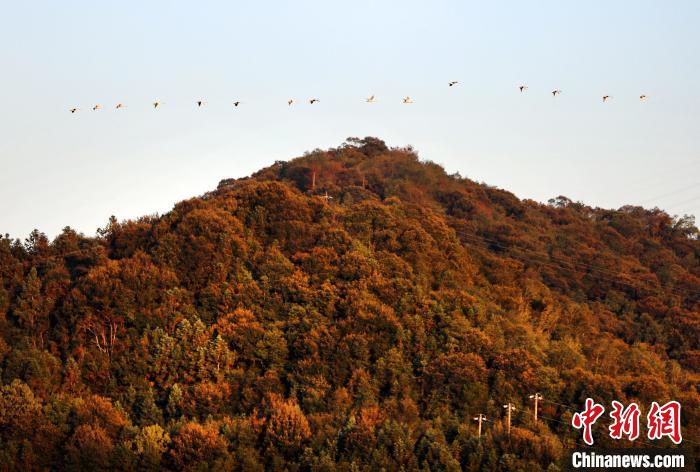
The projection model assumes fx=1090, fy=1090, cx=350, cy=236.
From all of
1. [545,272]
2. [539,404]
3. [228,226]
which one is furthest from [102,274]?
[545,272]

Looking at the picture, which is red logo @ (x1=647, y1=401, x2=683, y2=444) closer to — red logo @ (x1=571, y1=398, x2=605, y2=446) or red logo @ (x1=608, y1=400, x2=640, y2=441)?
red logo @ (x1=608, y1=400, x2=640, y2=441)

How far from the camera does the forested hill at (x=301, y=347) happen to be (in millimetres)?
42719

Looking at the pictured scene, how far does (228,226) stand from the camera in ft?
188

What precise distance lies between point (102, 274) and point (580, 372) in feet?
76.6

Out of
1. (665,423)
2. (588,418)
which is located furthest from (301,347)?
(665,423)

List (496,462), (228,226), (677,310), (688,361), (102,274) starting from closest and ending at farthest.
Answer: (496,462)
(102,274)
(228,226)
(688,361)
(677,310)

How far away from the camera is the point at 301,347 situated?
50250 mm

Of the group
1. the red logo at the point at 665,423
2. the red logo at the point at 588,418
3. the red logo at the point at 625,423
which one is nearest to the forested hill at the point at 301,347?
the red logo at the point at 588,418

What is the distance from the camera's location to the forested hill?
42.7 meters

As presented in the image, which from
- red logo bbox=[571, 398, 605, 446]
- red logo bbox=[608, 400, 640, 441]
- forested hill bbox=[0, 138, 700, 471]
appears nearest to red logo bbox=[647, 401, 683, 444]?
red logo bbox=[608, 400, 640, 441]

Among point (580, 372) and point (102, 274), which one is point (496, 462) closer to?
point (580, 372)

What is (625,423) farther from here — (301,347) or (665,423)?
(301,347)

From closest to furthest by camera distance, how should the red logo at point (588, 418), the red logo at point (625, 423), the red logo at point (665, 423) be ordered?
the red logo at point (665, 423) → the red logo at point (625, 423) → the red logo at point (588, 418)

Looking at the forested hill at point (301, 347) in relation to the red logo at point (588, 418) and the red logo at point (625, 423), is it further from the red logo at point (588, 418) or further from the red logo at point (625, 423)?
the red logo at point (625, 423)
